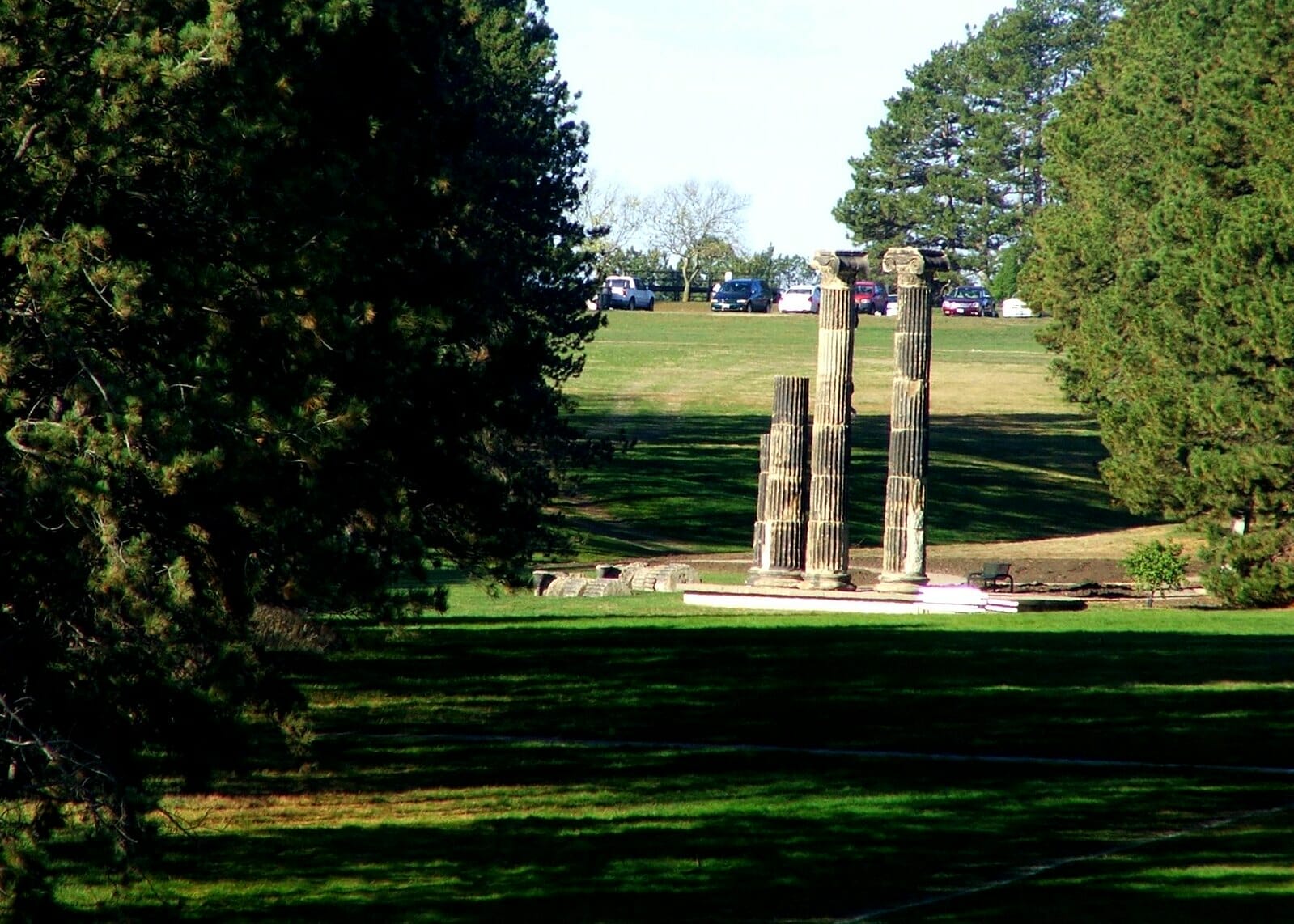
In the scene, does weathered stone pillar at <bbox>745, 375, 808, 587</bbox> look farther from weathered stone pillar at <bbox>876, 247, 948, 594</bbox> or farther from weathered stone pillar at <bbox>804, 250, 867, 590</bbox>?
weathered stone pillar at <bbox>876, 247, 948, 594</bbox>

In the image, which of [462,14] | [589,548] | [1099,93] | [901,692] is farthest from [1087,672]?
[1099,93]

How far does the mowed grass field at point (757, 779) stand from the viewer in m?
13.7

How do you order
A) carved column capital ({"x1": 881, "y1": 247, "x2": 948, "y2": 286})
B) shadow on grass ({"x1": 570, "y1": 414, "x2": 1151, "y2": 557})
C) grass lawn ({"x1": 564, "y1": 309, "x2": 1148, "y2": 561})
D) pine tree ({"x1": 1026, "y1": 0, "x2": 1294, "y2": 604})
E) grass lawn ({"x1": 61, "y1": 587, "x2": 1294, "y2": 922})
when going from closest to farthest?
1. grass lawn ({"x1": 61, "y1": 587, "x2": 1294, "y2": 922})
2. carved column capital ({"x1": 881, "y1": 247, "x2": 948, "y2": 286})
3. pine tree ({"x1": 1026, "y1": 0, "x2": 1294, "y2": 604})
4. shadow on grass ({"x1": 570, "y1": 414, "x2": 1151, "y2": 557})
5. grass lawn ({"x1": 564, "y1": 309, "x2": 1148, "y2": 561})

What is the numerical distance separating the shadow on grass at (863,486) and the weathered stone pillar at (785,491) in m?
11.3

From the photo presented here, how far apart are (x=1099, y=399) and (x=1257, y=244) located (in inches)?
640

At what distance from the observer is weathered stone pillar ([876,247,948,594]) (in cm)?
3409

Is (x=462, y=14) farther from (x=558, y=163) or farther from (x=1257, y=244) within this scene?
(x=1257, y=244)

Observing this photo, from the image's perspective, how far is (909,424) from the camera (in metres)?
34.9

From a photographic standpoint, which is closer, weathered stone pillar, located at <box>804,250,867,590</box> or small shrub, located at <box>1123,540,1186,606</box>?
weathered stone pillar, located at <box>804,250,867,590</box>

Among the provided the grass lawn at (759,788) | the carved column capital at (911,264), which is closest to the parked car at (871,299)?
the carved column capital at (911,264)

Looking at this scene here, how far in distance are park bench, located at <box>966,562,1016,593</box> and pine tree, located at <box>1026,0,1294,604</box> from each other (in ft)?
13.4

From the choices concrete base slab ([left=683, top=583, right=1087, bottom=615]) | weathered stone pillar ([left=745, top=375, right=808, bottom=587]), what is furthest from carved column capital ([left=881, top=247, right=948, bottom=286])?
concrete base slab ([left=683, top=583, right=1087, bottom=615])

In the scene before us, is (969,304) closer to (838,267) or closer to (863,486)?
(863,486)

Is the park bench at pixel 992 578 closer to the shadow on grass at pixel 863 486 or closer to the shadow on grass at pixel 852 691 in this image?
the shadow on grass at pixel 863 486
